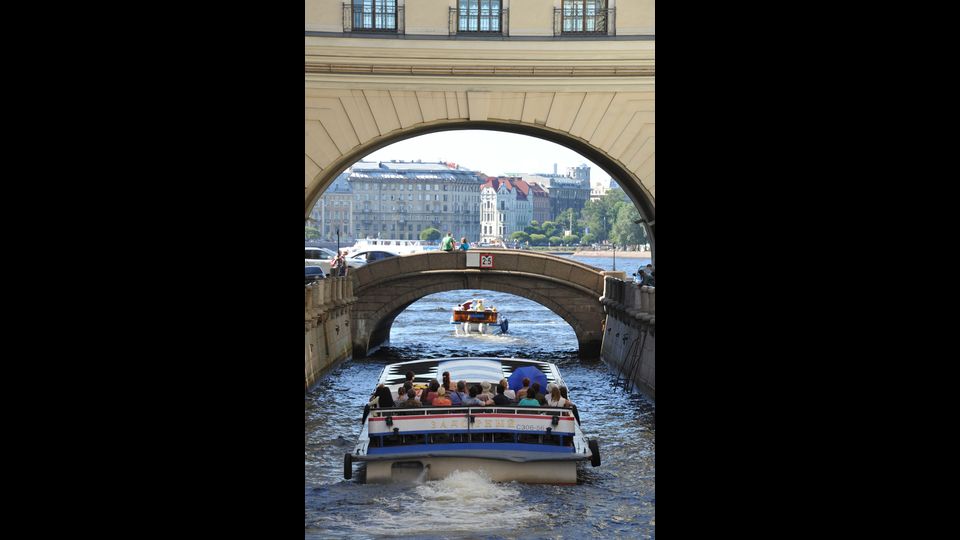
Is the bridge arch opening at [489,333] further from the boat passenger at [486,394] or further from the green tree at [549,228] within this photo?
the green tree at [549,228]

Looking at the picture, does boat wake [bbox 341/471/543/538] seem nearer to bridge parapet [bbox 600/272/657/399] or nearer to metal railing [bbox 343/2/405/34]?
bridge parapet [bbox 600/272/657/399]

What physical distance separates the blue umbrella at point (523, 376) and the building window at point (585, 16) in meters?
4.23

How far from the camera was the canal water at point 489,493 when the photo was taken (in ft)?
32.4

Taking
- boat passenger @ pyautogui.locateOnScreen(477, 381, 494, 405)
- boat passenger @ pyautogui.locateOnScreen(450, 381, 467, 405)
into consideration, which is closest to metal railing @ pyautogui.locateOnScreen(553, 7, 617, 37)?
boat passenger @ pyautogui.locateOnScreen(477, 381, 494, 405)

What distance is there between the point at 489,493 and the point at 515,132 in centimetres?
526

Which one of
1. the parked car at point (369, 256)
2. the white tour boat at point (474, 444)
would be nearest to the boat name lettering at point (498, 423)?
the white tour boat at point (474, 444)

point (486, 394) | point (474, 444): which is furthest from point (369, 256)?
point (474, 444)

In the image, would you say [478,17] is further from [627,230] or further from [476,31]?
[627,230]

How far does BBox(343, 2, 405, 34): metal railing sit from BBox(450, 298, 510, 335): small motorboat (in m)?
14.8
